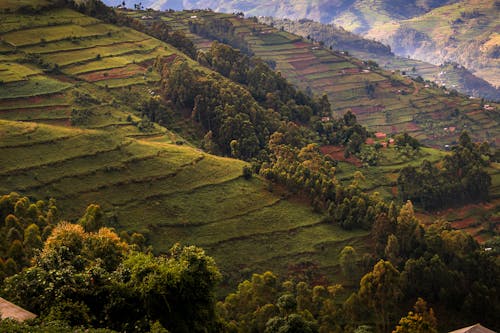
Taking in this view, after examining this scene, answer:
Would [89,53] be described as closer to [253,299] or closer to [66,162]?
[66,162]

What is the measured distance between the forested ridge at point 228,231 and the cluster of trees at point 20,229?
0.12 m

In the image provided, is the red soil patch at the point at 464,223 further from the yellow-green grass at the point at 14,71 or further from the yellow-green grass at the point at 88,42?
the yellow-green grass at the point at 88,42

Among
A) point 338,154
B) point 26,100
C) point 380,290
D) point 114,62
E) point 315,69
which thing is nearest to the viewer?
point 380,290

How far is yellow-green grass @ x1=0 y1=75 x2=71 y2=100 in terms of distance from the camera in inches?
2378

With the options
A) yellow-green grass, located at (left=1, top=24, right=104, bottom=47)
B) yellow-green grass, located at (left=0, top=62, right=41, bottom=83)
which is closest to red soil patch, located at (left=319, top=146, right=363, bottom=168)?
yellow-green grass, located at (left=1, top=24, right=104, bottom=47)

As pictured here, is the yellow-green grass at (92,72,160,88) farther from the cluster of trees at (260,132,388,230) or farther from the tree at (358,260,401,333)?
the tree at (358,260,401,333)

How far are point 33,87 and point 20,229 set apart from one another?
28857mm

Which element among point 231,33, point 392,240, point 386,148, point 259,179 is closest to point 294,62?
point 231,33

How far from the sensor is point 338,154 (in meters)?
81.6

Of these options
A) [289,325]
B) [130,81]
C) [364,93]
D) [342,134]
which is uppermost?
[130,81]

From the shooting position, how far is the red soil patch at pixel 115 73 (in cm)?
7291

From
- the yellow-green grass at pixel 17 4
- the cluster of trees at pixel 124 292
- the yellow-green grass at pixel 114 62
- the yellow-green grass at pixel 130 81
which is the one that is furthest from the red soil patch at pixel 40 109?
the cluster of trees at pixel 124 292

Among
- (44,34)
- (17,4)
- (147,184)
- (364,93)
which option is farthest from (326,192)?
(364,93)

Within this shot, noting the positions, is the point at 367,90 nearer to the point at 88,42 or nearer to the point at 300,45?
the point at 300,45
